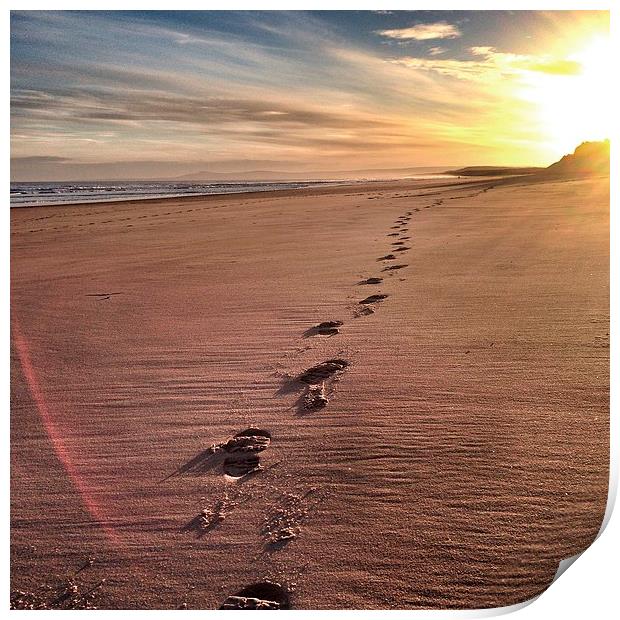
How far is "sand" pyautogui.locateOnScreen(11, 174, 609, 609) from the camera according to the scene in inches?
80.3

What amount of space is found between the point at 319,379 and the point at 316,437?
2.12 feet

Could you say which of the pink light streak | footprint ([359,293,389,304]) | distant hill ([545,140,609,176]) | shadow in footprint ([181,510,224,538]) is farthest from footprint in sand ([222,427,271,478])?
footprint ([359,293,389,304])

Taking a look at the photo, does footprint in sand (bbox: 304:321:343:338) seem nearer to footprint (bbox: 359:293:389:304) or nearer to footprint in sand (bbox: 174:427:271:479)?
footprint (bbox: 359:293:389:304)

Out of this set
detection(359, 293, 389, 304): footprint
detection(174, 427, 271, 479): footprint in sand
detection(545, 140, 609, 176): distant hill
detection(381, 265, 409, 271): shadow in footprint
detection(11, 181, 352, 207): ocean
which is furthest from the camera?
detection(11, 181, 352, 207): ocean

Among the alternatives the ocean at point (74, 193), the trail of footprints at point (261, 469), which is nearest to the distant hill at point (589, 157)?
the trail of footprints at point (261, 469)

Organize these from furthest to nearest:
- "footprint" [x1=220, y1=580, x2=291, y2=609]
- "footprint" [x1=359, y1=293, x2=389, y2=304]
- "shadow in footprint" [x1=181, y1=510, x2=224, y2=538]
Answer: "footprint" [x1=359, y1=293, x2=389, y2=304], "shadow in footprint" [x1=181, y1=510, x2=224, y2=538], "footprint" [x1=220, y1=580, x2=291, y2=609]

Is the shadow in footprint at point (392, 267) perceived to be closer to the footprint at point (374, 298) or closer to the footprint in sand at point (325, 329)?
the footprint at point (374, 298)

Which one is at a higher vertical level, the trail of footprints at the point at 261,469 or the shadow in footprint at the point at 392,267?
the shadow in footprint at the point at 392,267

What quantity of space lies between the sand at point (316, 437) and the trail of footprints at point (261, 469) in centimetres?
1

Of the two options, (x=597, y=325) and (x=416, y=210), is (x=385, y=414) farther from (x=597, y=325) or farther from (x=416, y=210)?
(x=416, y=210)

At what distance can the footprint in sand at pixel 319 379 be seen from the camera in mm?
3035

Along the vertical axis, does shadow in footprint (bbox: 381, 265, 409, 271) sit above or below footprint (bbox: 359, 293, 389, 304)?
above

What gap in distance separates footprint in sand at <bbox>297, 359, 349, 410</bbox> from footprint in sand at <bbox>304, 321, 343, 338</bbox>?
0.54 m

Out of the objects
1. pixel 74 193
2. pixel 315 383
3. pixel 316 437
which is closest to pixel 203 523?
pixel 316 437
